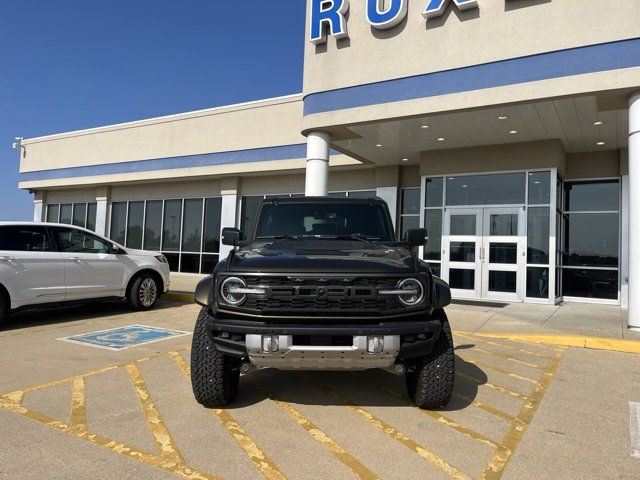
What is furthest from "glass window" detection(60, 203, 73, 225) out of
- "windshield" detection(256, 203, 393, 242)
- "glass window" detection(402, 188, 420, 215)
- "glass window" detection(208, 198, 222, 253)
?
"windshield" detection(256, 203, 393, 242)

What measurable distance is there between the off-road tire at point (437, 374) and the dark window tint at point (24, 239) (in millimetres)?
6692

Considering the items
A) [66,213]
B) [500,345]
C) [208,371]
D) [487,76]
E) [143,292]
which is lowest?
[500,345]

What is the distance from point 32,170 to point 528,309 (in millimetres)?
25171

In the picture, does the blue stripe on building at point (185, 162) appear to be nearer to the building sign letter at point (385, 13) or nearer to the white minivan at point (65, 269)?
the building sign letter at point (385, 13)

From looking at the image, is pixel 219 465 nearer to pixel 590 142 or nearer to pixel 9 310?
pixel 9 310

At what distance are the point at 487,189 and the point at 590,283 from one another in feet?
12.7

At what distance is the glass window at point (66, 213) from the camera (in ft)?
77.8

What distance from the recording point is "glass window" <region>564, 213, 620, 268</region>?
12.1 m

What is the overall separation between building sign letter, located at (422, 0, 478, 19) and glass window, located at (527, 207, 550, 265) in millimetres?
5334

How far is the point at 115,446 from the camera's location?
308 centimetres

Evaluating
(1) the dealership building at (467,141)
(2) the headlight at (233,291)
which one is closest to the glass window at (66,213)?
(1) the dealership building at (467,141)

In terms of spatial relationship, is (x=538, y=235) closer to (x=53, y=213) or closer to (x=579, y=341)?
(x=579, y=341)

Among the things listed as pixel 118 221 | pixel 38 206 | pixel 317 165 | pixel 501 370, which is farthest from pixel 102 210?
pixel 501 370

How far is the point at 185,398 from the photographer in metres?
4.07
